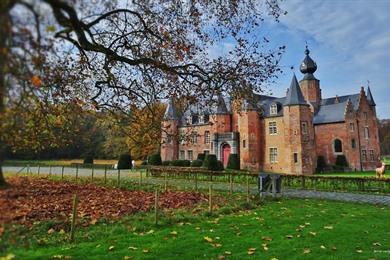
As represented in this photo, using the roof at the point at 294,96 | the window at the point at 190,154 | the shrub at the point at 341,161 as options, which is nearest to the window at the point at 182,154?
the window at the point at 190,154

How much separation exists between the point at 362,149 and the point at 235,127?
15.7m

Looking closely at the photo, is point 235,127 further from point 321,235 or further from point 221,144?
point 321,235

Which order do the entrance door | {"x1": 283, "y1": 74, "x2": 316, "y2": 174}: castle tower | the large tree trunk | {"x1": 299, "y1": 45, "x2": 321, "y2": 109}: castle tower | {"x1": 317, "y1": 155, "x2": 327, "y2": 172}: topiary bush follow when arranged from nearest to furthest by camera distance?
the large tree trunk < {"x1": 283, "y1": 74, "x2": 316, "y2": 174}: castle tower < {"x1": 317, "y1": 155, "x2": 327, "y2": 172}: topiary bush < the entrance door < {"x1": 299, "y1": 45, "x2": 321, "y2": 109}: castle tower

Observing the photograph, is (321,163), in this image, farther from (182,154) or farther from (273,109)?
(182,154)

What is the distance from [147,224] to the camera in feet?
26.3

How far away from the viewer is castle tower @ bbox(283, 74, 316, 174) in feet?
118

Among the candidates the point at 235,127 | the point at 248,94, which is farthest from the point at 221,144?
the point at 248,94

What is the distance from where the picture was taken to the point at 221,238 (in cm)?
684

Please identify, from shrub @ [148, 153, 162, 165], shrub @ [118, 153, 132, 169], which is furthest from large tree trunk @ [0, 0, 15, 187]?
shrub @ [148, 153, 162, 165]

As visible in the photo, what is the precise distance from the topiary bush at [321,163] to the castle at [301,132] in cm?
57

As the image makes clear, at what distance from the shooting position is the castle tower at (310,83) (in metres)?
43.9

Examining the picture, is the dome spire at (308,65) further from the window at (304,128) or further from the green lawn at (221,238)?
the green lawn at (221,238)

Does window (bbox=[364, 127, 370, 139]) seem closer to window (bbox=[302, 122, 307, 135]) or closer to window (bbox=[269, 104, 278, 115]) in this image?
window (bbox=[302, 122, 307, 135])

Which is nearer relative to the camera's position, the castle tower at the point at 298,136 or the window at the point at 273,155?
the castle tower at the point at 298,136
